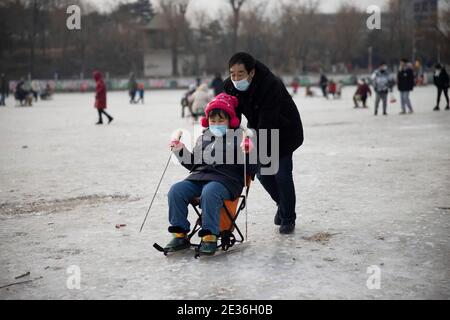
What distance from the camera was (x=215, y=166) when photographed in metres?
4.71

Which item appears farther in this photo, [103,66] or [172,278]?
[103,66]

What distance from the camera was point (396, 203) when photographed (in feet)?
20.6

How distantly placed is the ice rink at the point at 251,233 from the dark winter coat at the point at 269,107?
91 cm

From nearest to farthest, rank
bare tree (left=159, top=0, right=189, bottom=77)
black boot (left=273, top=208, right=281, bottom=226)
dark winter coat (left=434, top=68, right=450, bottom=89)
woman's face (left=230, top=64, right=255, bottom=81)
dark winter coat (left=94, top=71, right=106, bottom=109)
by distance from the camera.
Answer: woman's face (left=230, top=64, right=255, bottom=81), black boot (left=273, top=208, right=281, bottom=226), dark winter coat (left=94, top=71, right=106, bottom=109), dark winter coat (left=434, top=68, right=450, bottom=89), bare tree (left=159, top=0, right=189, bottom=77)

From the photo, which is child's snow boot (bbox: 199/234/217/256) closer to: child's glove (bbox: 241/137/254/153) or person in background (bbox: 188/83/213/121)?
child's glove (bbox: 241/137/254/153)

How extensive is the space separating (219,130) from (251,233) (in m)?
1.13

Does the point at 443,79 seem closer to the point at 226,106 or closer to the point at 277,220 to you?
the point at 277,220

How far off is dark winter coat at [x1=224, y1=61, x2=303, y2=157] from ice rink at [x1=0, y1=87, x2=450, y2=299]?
0.91 metres

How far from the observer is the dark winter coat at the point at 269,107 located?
4.92 m

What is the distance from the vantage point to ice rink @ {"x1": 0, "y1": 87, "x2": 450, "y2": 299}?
3824mm

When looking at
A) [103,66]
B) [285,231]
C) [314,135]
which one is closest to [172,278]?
[285,231]

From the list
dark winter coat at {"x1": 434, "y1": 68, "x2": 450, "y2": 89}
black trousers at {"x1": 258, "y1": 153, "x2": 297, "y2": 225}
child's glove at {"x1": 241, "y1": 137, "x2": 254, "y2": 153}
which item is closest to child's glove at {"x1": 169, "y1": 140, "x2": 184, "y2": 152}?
child's glove at {"x1": 241, "y1": 137, "x2": 254, "y2": 153}
